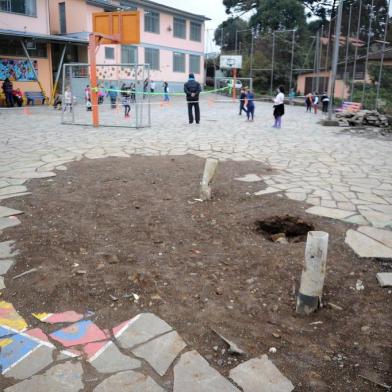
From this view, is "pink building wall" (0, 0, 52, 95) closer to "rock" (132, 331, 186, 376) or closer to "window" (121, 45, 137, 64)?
"window" (121, 45, 137, 64)

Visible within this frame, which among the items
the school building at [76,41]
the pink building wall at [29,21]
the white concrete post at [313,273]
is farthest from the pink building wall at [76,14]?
the white concrete post at [313,273]

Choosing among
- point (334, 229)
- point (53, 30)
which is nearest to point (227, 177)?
point (334, 229)

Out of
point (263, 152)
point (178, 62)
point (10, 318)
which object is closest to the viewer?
point (10, 318)

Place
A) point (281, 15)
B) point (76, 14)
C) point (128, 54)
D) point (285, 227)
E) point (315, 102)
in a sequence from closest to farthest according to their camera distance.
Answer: point (285, 227)
point (315, 102)
point (76, 14)
point (128, 54)
point (281, 15)

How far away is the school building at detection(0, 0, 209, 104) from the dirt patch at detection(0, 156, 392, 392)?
790 inches

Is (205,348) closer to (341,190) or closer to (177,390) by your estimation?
(177,390)

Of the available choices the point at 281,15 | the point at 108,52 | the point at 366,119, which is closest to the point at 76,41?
the point at 108,52

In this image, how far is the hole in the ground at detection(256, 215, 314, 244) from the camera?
16.1 feet

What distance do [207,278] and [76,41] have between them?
24.8 meters

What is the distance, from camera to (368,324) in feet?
10.0

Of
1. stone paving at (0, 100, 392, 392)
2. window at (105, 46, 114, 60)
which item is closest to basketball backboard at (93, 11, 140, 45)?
stone paving at (0, 100, 392, 392)

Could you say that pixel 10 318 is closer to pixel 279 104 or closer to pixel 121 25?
pixel 121 25

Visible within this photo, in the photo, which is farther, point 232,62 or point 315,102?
point 232,62

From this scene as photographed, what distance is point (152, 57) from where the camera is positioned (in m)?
36.7
